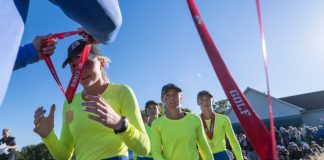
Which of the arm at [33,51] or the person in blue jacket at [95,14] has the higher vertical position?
the arm at [33,51]

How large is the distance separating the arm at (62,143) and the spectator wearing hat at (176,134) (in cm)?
243

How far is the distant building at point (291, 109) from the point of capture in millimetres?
50447

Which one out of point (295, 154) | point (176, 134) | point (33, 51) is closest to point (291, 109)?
point (295, 154)

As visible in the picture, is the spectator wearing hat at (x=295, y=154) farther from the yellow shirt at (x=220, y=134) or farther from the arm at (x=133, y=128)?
the arm at (x=133, y=128)

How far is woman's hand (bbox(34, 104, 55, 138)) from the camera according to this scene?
8.55 feet

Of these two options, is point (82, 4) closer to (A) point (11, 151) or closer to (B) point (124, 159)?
(B) point (124, 159)

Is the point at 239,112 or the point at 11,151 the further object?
the point at 11,151

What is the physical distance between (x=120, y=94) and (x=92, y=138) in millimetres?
462

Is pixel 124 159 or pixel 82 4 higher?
pixel 82 4

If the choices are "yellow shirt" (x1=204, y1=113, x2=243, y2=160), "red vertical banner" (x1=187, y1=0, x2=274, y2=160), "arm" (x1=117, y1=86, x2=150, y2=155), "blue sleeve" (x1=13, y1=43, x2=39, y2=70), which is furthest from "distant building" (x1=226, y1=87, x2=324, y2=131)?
"red vertical banner" (x1=187, y1=0, x2=274, y2=160)

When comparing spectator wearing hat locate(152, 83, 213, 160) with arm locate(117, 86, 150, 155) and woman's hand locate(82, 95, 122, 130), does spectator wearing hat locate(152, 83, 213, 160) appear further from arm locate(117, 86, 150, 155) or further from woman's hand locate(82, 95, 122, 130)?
woman's hand locate(82, 95, 122, 130)

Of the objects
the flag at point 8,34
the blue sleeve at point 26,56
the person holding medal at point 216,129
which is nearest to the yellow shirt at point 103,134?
the blue sleeve at point 26,56

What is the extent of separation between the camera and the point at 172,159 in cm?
559

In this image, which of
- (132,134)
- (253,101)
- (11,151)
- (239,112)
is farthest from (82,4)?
(253,101)
